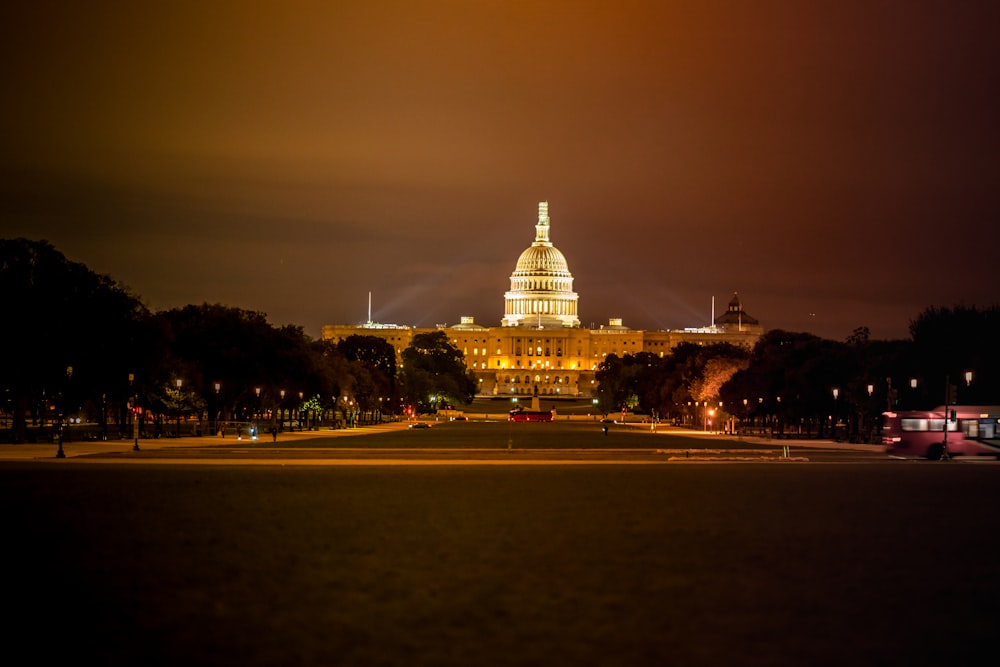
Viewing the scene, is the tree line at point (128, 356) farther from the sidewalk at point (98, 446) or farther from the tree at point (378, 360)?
the tree at point (378, 360)

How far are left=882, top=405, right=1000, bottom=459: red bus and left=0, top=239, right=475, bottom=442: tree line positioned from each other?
3474 centimetres

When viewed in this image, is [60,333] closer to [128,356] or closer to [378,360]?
[128,356]

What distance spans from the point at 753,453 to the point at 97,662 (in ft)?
177

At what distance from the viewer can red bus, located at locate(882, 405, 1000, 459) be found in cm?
5912

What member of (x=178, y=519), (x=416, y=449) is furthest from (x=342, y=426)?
(x=178, y=519)

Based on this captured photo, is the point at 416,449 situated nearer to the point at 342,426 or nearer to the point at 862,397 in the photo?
the point at 862,397

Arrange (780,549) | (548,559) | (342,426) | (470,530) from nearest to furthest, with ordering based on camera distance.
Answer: (548,559), (780,549), (470,530), (342,426)

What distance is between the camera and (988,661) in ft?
47.1

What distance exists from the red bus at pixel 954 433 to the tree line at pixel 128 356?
114 ft

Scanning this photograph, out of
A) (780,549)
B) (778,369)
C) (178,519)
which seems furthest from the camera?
(778,369)

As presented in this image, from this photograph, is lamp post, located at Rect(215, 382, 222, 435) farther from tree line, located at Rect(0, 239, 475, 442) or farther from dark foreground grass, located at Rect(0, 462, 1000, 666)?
dark foreground grass, located at Rect(0, 462, 1000, 666)

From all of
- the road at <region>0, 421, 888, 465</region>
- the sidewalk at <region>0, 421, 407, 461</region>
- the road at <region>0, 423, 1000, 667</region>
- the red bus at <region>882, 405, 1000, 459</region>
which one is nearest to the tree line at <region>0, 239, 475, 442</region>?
the sidewalk at <region>0, 421, 407, 461</region>

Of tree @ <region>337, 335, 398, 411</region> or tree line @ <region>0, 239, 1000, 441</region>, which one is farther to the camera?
tree @ <region>337, 335, 398, 411</region>

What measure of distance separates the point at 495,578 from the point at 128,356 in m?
60.7
